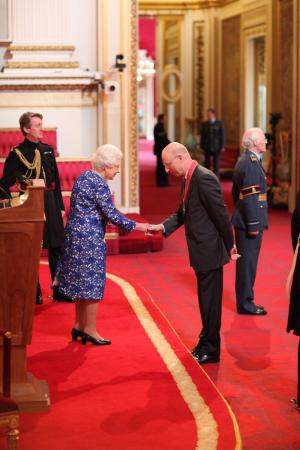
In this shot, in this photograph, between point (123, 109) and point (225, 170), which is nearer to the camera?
point (123, 109)

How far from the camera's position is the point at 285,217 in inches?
630

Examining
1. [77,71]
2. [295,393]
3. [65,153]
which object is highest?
[77,71]

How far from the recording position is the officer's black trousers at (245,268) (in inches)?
340

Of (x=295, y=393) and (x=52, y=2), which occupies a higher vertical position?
(x=52, y=2)

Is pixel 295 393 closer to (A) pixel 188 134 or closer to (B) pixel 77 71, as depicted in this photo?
(B) pixel 77 71

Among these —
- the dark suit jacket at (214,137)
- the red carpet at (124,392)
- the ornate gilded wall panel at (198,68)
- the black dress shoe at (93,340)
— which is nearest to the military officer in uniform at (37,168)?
the red carpet at (124,392)

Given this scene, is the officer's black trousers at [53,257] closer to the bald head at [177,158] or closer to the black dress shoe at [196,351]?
the black dress shoe at [196,351]

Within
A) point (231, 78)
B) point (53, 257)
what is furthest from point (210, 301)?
point (231, 78)

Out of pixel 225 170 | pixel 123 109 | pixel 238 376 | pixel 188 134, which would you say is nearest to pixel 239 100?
pixel 225 170

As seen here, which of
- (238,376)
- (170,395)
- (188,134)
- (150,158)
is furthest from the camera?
(150,158)

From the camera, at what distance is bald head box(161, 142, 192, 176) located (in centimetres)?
684

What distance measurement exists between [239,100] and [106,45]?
10.2 metres

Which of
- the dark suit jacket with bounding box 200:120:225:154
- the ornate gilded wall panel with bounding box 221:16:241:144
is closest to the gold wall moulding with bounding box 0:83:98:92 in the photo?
the dark suit jacket with bounding box 200:120:225:154

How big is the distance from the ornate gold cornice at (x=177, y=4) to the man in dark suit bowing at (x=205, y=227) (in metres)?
19.3
